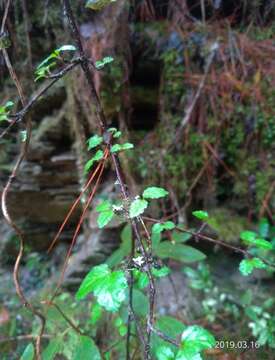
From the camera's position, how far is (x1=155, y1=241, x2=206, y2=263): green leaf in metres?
1.58

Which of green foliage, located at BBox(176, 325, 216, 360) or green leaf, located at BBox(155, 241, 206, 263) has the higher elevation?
green foliage, located at BBox(176, 325, 216, 360)

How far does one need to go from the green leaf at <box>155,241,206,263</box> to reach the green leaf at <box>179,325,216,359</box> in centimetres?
94

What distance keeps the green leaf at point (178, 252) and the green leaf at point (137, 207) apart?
35.6 inches

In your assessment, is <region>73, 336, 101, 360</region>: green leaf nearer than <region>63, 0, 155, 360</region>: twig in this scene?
No

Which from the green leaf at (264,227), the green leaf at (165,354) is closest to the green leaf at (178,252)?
the green leaf at (264,227)

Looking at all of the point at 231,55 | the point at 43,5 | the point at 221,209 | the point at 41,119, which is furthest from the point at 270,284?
the point at 43,5

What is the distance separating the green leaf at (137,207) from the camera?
678mm

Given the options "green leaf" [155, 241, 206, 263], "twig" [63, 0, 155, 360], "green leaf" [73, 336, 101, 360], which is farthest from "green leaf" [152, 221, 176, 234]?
"green leaf" [155, 241, 206, 263]

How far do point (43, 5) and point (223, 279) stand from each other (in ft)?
6.70

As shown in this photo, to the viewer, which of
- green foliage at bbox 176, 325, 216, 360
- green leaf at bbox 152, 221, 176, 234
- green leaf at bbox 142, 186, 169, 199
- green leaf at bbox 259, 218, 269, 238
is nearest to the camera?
green foliage at bbox 176, 325, 216, 360

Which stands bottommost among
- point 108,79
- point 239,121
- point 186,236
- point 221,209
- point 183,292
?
point 183,292

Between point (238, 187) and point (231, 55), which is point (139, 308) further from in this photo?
point (231, 55)

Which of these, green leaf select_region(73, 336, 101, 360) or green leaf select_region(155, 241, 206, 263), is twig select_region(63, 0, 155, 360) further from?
green leaf select_region(155, 241, 206, 263)

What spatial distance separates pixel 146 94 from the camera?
2275 millimetres
